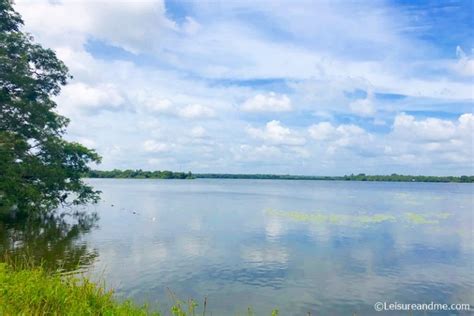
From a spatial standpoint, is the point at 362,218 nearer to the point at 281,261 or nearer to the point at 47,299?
the point at 281,261

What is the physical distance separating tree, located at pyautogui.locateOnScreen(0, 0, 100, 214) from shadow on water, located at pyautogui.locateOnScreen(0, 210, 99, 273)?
6.62ft

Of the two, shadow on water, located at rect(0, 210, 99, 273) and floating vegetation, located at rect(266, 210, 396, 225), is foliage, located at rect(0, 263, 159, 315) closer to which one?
shadow on water, located at rect(0, 210, 99, 273)

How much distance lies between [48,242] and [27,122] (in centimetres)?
921

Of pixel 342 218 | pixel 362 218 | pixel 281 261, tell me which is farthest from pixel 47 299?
pixel 362 218

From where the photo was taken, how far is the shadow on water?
18.8m

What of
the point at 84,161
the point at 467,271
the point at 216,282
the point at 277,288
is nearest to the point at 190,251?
the point at 216,282

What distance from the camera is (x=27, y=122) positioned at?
1076 inches

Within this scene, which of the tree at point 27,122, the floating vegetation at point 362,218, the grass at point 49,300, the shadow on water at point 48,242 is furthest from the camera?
the floating vegetation at point 362,218

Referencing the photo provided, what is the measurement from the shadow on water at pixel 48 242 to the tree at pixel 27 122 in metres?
2.02

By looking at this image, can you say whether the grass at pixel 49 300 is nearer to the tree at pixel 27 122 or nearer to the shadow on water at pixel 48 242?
the shadow on water at pixel 48 242

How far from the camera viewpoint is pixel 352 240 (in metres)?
28.1

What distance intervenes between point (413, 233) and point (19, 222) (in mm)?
32818

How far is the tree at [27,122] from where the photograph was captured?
80.9ft

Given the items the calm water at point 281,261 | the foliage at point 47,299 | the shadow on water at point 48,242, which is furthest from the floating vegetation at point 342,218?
the foliage at point 47,299
